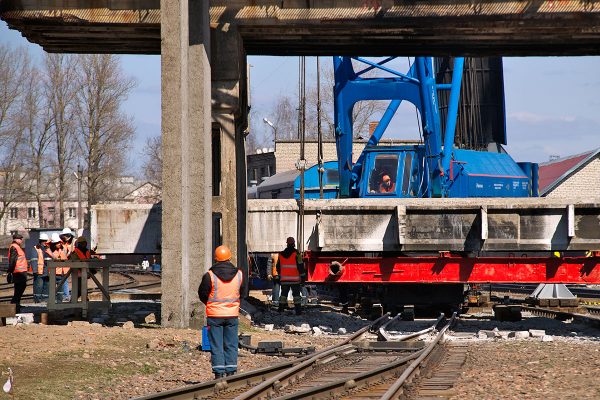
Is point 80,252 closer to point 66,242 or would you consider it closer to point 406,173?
point 66,242

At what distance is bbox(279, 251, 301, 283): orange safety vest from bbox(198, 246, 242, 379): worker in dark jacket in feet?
29.9

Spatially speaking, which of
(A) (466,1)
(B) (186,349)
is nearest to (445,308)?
(A) (466,1)

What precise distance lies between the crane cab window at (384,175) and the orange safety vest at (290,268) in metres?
5.19

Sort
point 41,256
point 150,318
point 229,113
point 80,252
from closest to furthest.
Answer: point 150,318 → point 229,113 → point 80,252 → point 41,256

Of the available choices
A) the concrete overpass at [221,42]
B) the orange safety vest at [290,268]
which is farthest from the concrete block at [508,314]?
the concrete overpass at [221,42]

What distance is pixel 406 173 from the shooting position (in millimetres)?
25094

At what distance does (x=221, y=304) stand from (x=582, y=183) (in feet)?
176

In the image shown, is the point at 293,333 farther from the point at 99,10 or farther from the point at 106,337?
the point at 99,10

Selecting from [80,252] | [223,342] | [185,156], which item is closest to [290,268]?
[80,252]

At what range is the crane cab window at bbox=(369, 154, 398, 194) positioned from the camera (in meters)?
25.0

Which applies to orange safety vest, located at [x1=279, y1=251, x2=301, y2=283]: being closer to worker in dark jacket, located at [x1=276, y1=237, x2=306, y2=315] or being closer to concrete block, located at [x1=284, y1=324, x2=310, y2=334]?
worker in dark jacket, located at [x1=276, y1=237, x2=306, y2=315]

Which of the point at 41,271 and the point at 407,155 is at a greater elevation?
the point at 407,155

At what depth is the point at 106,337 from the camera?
1505cm

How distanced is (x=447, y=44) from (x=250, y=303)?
738 cm
